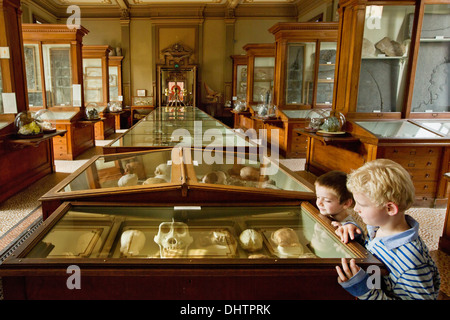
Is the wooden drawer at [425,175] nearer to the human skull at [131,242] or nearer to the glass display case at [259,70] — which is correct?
the human skull at [131,242]

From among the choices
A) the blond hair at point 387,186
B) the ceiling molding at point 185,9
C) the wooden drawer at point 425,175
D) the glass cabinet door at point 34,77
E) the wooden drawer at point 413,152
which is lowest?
the wooden drawer at point 425,175

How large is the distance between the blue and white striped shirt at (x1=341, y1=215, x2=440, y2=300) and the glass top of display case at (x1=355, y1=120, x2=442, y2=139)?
357 cm

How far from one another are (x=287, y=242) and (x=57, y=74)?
26.5ft

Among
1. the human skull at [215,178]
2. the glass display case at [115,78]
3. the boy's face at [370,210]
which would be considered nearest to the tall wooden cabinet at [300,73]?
the human skull at [215,178]

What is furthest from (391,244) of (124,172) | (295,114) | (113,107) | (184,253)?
(113,107)

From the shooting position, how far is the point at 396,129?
486cm

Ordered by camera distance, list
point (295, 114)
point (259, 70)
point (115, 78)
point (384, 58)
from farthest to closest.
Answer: point (115, 78) → point (259, 70) → point (295, 114) → point (384, 58)

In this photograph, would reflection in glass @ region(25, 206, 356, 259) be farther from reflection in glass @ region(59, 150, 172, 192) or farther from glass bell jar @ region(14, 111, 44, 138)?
glass bell jar @ region(14, 111, 44, 138)

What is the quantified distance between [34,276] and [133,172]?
4.44 ft

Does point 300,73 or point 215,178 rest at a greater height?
point 300,73

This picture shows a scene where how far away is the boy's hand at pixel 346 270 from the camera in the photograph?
1182mm

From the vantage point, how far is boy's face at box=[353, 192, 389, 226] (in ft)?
4.14

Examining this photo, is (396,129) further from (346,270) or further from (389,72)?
(346,270)

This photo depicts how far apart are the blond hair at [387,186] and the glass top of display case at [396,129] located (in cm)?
355
